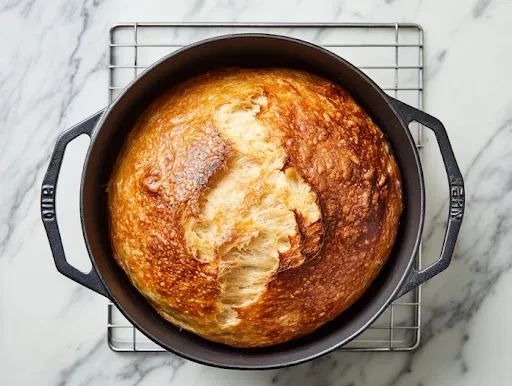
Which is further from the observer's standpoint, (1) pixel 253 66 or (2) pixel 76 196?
(2) pixel 76 196

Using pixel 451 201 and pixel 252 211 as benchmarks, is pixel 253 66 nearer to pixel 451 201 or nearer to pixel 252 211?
pixel 252 211

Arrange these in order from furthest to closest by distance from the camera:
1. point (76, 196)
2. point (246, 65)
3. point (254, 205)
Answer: point (76, 196) → point (246, 65) → point (254, 205)

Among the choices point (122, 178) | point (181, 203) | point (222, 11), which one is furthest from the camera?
point (222, 11)

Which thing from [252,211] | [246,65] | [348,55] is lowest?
[252,211]

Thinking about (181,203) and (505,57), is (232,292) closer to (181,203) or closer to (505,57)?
(181,203)

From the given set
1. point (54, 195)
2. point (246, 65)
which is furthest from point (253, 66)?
point (54, 195)

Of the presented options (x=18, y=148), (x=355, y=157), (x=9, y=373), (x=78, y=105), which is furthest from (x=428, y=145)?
(x=9, y=373)

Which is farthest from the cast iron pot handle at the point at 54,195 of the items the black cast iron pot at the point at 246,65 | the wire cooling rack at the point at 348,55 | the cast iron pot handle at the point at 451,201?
the cast iron pot handle at the point at 451,201
